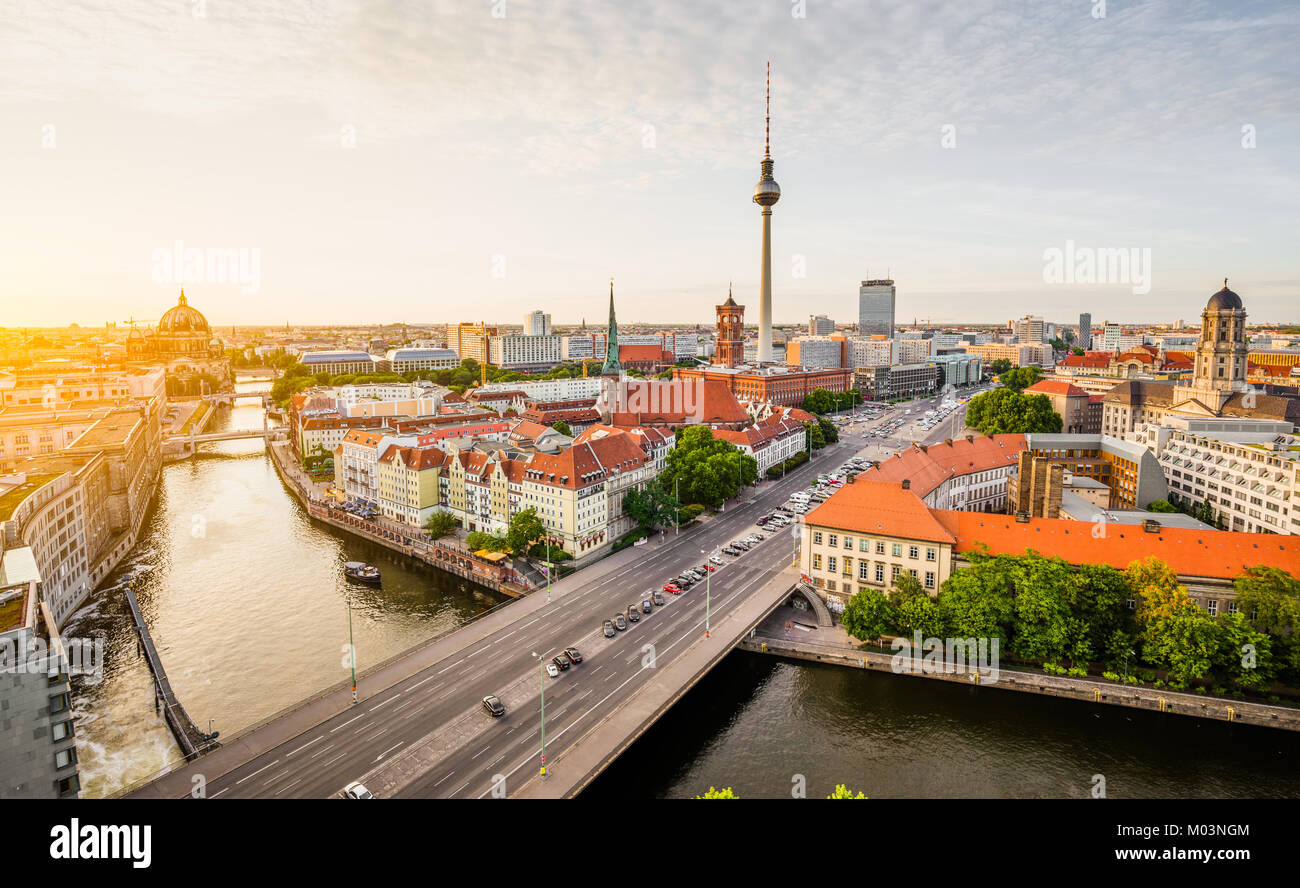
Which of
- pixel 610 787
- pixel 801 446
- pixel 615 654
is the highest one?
pixel 801 446

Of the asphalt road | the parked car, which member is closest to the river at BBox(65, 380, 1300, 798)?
the asphalt road

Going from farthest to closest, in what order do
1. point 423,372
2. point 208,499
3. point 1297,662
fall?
point 423,372, point 208,499, point 1297,662

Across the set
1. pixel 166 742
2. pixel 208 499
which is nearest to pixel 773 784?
pixel 166 742

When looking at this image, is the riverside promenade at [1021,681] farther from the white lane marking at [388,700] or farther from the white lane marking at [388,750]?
the white lane marking at [388,750]

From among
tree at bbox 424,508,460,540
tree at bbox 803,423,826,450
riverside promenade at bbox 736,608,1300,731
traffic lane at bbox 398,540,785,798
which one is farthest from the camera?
tree at bbox 803,423,826,450

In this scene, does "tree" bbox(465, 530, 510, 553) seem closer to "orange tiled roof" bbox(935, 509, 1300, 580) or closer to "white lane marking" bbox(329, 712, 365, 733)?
"white lane marking" bbox(329, 712, 365, 733)
